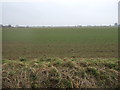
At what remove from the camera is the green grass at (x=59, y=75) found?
261 inches

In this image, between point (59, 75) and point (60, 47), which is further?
point (60, 47)

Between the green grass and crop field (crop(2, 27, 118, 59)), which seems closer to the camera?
the green grass

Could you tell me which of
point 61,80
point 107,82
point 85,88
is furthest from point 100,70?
point 61,80

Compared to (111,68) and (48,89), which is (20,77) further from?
(111,68)

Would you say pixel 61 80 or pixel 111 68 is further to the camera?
pixel 111 68

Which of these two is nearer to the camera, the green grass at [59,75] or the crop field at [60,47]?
the green grass at [59,75]

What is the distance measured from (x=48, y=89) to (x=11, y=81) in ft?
3.63

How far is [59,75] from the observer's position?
268 inches

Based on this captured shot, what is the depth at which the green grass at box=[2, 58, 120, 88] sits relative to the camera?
A: 6641 mm

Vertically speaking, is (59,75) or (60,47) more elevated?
(60,47)

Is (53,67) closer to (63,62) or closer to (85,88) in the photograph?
(63,62)

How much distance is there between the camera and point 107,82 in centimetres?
689

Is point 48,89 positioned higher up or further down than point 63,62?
further down

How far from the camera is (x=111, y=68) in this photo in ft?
24.6
